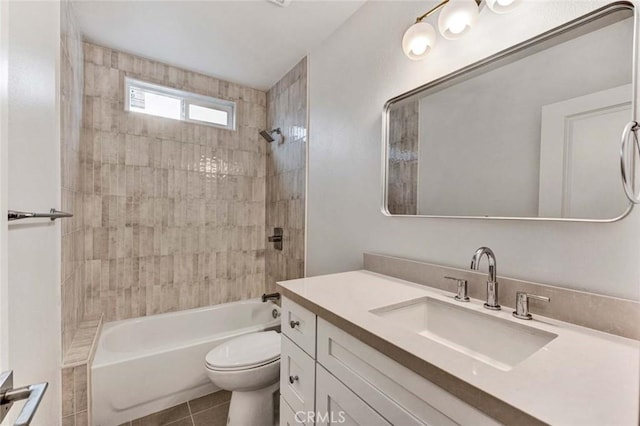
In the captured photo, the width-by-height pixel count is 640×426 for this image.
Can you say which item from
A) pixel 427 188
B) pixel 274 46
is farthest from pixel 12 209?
pixel 274 46

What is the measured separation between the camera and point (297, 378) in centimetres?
107

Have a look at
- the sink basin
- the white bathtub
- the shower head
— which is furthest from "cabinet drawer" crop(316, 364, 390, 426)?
the shower head

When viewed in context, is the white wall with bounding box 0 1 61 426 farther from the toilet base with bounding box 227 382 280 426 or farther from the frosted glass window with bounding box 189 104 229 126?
the frosted glass window with bounding box 189 104 229 126

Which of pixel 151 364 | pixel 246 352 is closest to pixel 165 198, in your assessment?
pixel 151 364

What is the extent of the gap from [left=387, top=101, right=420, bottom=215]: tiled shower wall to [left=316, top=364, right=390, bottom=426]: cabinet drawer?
0.84 metres

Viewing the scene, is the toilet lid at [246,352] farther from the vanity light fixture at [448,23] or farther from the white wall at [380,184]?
the vanity light fixture at [448,23]

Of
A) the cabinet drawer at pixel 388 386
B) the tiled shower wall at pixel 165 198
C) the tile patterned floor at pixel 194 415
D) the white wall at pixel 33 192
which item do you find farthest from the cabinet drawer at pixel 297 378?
the tiled shower wall at pixel 165 198

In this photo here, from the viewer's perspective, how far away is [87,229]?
6.81 ft

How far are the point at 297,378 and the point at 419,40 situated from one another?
1540 millimetres

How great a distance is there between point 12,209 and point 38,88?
19.3 inches

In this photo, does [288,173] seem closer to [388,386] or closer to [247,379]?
[247,379]

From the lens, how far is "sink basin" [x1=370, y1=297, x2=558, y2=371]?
31.0 inches

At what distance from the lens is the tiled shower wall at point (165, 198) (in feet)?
6.93

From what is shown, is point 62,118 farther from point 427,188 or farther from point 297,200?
point 427,188
